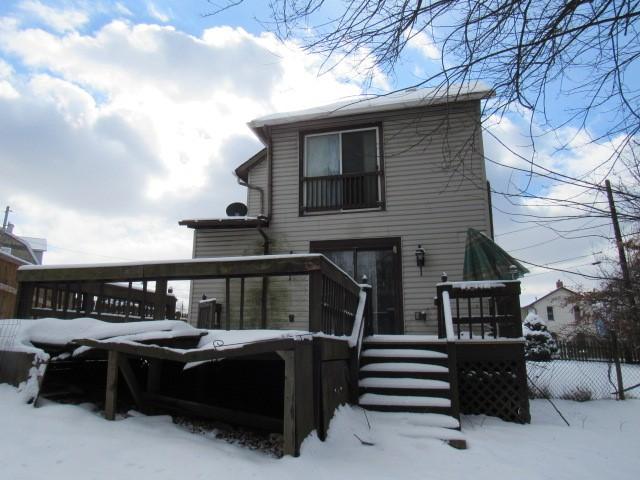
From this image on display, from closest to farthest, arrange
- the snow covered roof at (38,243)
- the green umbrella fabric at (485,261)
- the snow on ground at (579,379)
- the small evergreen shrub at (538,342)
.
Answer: the green umbrella fabric at (485,261), the snow on ground at (579,379), the small evergreen shrub at (538,342), the snow covered roof at (38,243)

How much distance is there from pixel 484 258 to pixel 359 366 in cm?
332

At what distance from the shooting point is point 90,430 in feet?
10.8

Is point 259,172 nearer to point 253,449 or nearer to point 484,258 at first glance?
point 484,258

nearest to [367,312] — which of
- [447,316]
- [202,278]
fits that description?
[447,316]

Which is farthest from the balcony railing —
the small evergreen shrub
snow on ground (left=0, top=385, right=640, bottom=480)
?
the small evergreen shrub

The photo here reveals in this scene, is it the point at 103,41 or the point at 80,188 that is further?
the point at 80,188

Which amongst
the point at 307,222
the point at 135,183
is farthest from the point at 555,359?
the point at 135,183

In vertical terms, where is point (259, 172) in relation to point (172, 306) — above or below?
above

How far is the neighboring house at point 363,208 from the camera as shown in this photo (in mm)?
8688

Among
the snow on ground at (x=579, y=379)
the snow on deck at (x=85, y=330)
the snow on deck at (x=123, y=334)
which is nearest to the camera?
the snow on deck at (x=123, y=334)

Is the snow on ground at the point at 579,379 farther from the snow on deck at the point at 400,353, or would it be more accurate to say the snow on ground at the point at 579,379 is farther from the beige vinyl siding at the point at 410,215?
the snow on deck at the point at 400,353

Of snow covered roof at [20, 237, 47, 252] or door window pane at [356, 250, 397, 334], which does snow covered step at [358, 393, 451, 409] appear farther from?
snow covered roof at [20, 237, 47, 252]

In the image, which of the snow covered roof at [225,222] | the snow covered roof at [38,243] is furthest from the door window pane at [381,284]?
the snow covered roof at [38,243]

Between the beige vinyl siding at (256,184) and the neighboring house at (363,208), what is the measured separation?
0.09ft
